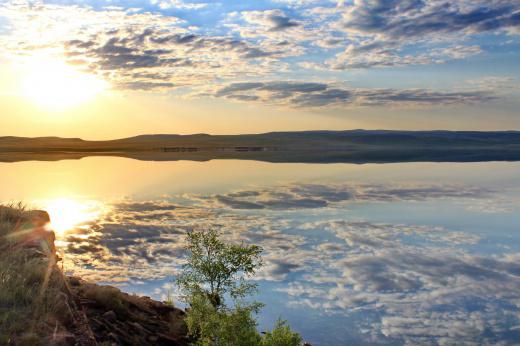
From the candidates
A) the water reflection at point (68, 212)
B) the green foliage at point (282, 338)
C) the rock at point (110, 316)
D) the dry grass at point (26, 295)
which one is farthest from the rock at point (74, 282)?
the water reflection at point (68, 212)

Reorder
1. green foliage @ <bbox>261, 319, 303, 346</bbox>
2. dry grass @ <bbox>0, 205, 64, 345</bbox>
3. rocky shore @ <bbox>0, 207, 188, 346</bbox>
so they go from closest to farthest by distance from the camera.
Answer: dry grass @ <bbox>0, 205, 64, 345</bbox>, rocky shore @ <bbox>0, 207, 188, 346</bbox>, green foliage @ <bbox>261, 319, 303, 346</bbox>

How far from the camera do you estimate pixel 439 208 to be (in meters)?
48.5

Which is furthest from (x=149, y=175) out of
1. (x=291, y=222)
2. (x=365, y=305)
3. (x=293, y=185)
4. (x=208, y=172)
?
(x=365, y=305)

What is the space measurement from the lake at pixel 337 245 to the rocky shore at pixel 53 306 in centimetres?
A: 456

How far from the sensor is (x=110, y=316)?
1820cm

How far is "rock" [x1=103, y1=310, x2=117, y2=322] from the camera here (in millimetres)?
18031

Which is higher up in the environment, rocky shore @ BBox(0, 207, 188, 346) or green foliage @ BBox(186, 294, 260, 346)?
rocky shore @ BBox(0, 207, 188, 346)

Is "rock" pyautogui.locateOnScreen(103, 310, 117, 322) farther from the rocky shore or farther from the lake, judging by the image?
the lake

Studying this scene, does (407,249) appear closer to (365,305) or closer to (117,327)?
(365,305)

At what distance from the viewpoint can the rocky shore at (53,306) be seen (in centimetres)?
1277

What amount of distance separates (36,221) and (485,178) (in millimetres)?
68481

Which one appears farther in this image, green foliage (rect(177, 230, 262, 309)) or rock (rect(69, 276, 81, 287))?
green foliage (rect(177, 230, 262, 309))

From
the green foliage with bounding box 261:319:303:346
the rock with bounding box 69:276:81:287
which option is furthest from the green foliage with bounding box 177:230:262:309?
the rock with bounding box 69:276:81:287

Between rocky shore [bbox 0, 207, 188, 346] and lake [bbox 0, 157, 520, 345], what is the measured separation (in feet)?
15.0
